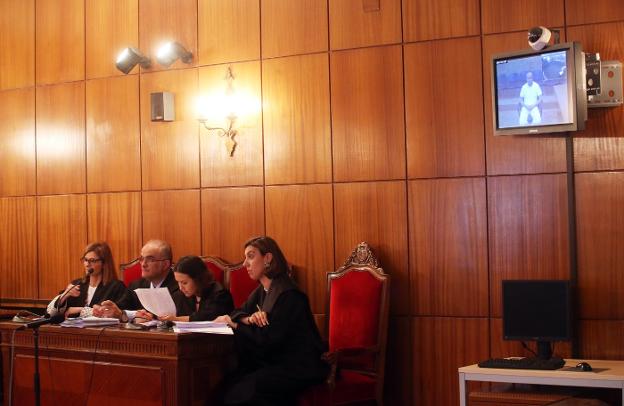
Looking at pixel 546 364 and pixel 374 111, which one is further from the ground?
pixel 374 111

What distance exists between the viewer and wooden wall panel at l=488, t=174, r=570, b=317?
18.5 feet

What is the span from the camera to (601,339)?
5480mm

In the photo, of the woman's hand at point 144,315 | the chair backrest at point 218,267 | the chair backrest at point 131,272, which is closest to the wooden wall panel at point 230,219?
the chair backrest at point 218,267

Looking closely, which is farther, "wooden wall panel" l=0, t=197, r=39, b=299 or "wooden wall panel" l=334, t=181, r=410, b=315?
"wooden wall panel" l=0, t=197, r=39, b=299

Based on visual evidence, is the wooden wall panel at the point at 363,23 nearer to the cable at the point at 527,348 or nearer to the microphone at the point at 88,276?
the cable at the point at 527,348

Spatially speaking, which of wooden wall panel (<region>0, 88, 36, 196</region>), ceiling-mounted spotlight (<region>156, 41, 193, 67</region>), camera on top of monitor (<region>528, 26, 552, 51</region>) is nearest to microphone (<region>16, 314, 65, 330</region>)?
ceiling-mounted spotlight (<region>156, 41, 193, 67</region>)

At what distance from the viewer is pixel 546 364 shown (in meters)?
4.88

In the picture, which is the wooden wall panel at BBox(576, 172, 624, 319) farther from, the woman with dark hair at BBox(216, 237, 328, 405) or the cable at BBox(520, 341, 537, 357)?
the woman with dark hair at BBox(216, 237, 328, 405)

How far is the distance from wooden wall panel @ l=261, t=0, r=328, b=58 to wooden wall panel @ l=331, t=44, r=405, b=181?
0.79 feet

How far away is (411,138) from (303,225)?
1.08 meters

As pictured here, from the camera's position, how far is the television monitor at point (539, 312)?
5098mm

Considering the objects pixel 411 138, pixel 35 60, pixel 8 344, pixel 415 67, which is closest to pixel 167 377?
pixel 8 344

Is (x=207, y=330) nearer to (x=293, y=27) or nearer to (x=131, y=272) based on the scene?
(x=131, y=272)

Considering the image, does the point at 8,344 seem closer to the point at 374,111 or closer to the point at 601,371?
the point at 374,111
